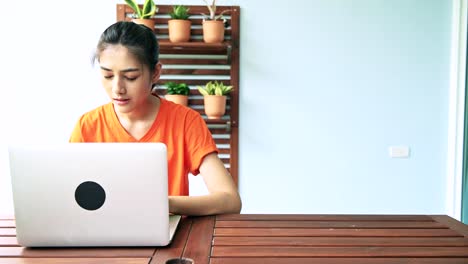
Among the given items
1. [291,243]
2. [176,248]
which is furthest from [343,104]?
[176,248]

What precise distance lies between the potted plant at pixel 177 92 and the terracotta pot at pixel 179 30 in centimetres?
28

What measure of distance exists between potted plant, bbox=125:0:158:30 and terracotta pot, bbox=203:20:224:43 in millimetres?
327

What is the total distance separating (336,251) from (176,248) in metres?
0.34

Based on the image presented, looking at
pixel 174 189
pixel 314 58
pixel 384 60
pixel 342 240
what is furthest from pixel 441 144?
pixel 342 240

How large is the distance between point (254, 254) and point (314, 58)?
2219 millimetres

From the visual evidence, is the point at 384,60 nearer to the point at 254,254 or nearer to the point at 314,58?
the point at 314,58

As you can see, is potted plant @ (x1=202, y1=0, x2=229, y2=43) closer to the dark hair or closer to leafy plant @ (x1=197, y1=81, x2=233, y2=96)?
leafy plant @ (x1=197, y1=81, x2=233, y2=96)

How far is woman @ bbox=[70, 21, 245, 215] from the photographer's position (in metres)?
1.41

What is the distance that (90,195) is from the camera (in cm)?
90

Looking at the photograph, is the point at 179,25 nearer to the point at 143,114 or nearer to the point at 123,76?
the point at 143,114

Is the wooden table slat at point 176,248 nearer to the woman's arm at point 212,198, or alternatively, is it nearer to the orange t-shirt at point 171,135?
the woman's arm at point 212,198

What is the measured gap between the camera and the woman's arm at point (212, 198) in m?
1.21

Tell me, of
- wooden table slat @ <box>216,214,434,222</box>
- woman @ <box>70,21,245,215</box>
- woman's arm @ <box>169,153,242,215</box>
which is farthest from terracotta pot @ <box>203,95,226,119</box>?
wooden table slat @ <box>216,214,434,222</box>

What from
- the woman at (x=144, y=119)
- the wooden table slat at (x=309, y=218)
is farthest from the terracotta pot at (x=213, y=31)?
the wooden table slat at (x=309, y=218)
